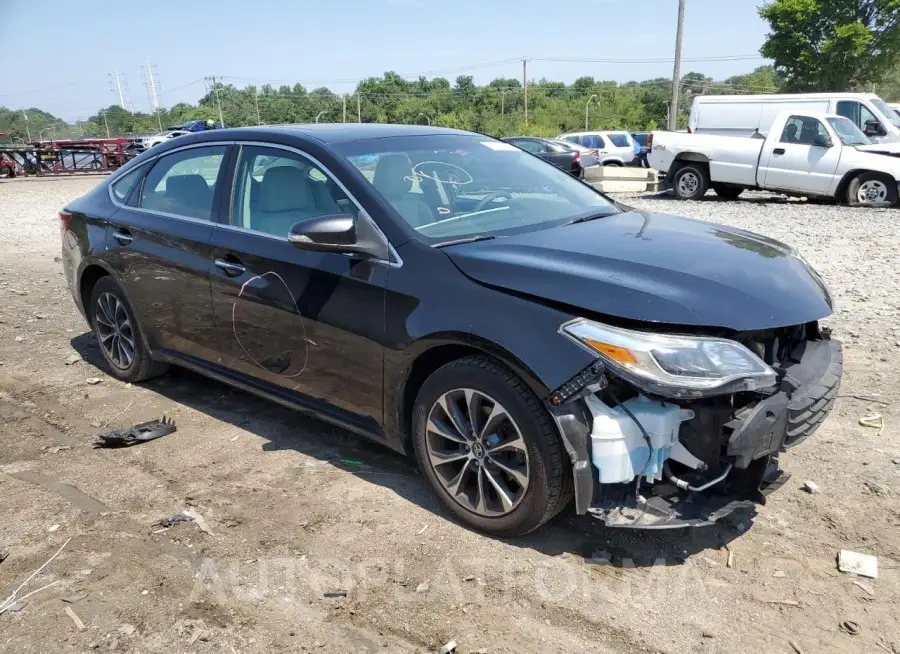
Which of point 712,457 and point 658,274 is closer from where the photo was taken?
point 712,457

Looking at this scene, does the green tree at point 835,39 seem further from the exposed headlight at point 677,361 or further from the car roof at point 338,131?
the exposed headlight at point 677,361

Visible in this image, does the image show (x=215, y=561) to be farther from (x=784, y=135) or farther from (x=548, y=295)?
(x=784, y=135)

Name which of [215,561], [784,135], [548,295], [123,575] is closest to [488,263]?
[548,295]

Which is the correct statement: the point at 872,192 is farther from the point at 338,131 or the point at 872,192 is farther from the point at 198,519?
the point at 198,519

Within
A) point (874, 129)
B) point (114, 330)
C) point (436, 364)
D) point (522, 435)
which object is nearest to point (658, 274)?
point (522, 435)

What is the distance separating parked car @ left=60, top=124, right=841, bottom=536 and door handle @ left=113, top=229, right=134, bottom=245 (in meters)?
0.09

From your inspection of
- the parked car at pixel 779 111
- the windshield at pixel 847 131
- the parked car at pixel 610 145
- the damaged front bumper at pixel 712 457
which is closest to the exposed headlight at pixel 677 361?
the damaged front bumper at pixel 712 457

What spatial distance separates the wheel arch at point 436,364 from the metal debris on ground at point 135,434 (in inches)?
71.3

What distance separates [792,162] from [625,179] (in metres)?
4.61

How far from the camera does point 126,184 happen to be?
5.06 metres

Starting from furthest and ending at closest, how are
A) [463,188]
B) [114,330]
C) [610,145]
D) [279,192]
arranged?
[610,145] → [114,330] → [279,192] → [463,188]

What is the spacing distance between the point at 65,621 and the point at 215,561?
58 cm

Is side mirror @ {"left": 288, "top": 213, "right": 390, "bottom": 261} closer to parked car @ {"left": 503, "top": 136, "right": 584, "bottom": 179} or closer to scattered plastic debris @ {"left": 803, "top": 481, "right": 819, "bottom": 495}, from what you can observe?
scattered plastic debris @ {"left": 803, "top": 481, "right": 819, "bottom": 495}

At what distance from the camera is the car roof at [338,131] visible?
397 centimetres
